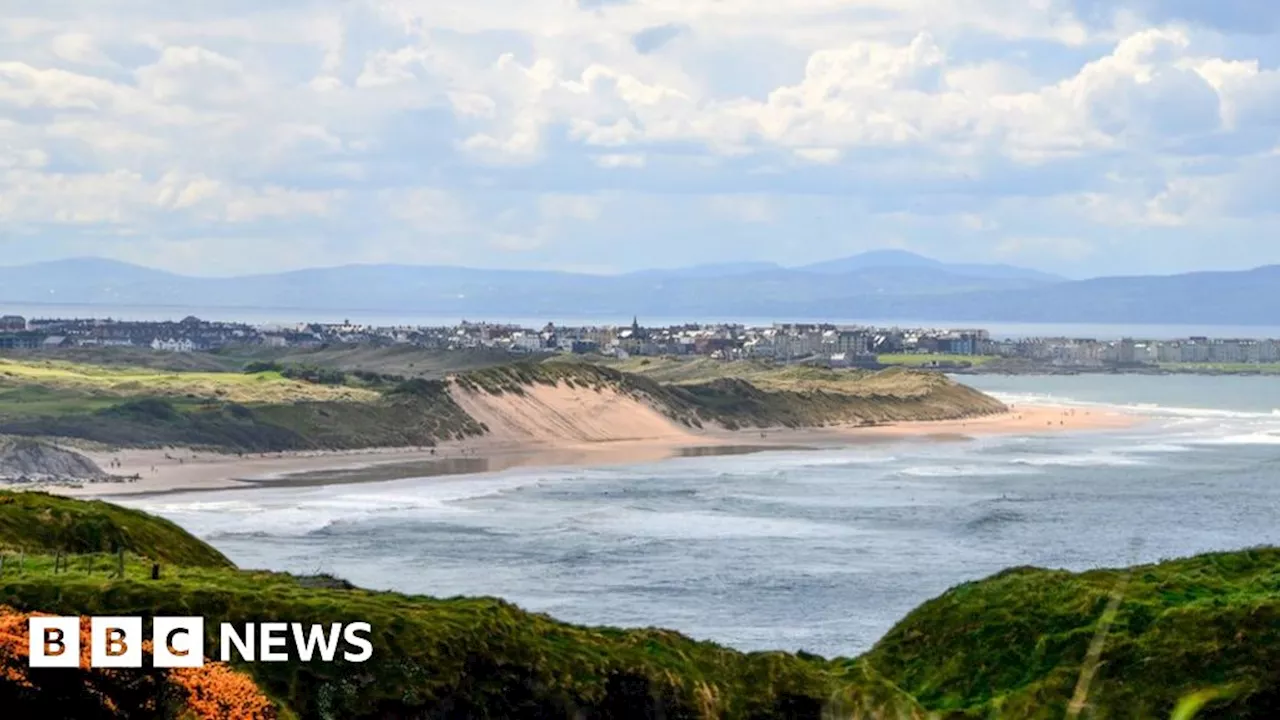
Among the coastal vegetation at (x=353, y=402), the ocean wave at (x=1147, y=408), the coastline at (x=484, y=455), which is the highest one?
the coastal vegetation at (x=353, y=402)

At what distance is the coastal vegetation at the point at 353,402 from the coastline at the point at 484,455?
1.93 m

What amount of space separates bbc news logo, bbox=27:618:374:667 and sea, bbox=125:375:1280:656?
61.0ft

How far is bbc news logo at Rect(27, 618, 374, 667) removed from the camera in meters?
18.2

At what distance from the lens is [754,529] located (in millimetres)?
63656

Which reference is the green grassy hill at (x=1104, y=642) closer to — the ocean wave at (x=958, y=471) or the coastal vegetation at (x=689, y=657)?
the coastal vegetation at (x=689, y=657)

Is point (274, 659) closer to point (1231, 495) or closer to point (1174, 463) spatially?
point (1231, 495)

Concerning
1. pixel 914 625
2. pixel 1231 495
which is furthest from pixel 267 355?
pixel 914 625

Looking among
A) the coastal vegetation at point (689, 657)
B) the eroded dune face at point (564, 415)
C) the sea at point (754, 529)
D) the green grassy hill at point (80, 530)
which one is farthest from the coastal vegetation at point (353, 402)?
the coastal vegetation at point (689, 657)

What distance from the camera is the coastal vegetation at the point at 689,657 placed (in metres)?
21.4

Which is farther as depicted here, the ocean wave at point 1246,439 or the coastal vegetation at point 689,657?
the ocean wave at point 1246,439

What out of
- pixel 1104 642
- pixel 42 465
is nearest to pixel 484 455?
pixel 42 465

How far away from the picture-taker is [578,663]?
75.3 ft

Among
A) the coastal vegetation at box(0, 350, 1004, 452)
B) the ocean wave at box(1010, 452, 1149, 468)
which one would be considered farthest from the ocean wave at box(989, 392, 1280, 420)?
the ocean wave at box(1010, 452, 1149, 468)

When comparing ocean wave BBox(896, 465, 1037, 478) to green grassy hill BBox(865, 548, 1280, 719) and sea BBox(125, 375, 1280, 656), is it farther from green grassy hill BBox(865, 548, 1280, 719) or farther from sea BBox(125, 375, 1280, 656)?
green grassy hill BBox(865, 548, 1280, 719)
